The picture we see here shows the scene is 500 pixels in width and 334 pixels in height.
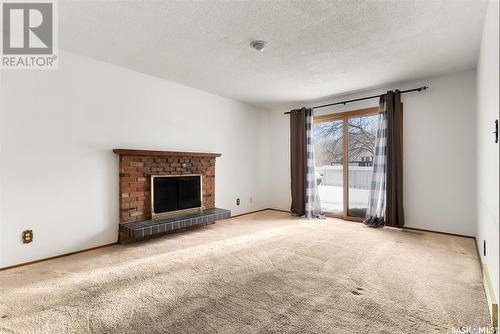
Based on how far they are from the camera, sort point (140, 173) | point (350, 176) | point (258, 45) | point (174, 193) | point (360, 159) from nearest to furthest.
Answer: point (258, 45)
point (140, 173)
point (174, 193)
point (360, 159)
point (350, 176)

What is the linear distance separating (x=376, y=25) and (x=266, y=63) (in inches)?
53.3

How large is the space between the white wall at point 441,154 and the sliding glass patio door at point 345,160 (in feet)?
2.00

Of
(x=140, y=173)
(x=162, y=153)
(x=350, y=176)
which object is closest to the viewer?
(x=140, y=173)

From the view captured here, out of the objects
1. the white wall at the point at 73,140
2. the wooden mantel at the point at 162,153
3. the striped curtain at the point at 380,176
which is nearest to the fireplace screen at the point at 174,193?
the wooden mantel at the point at 162,153

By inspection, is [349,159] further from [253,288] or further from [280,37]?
[253,288]

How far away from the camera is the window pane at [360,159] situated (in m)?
4.62

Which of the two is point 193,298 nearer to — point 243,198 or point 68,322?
point 68,322

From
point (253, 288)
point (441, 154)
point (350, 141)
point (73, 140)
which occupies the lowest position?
point (253, 288)

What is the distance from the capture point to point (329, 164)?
518 cm

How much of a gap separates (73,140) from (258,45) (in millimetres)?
2460

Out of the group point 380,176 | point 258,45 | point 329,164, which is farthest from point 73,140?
point 380,176

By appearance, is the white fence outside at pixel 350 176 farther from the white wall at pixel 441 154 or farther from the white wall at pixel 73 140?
the white wall at pixel 73 140

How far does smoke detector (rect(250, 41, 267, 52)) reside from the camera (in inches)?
110

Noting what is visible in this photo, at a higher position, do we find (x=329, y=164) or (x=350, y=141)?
(x=350, y=141)
